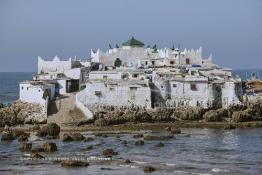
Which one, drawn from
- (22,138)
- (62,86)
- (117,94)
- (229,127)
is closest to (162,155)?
(22,138)

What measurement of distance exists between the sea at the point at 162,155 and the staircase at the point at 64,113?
3582mm

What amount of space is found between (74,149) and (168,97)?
51.9 feet

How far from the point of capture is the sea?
37.0 metres

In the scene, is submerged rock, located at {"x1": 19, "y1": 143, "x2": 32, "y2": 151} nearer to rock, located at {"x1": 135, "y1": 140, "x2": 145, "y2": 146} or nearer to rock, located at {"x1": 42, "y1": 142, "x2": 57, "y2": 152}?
rock, located at {"x1": 42, "y1": 142, "x2": 57, "y2": 152}

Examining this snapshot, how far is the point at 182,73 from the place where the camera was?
6166 centimetres

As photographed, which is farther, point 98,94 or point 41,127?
point 98,94

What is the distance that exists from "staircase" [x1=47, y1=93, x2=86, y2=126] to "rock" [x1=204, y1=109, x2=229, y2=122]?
9847 mm

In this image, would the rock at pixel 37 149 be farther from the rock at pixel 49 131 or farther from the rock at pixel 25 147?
the rock at pixel 49 131

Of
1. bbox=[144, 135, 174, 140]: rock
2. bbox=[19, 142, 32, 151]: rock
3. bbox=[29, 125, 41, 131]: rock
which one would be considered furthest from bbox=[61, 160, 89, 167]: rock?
bbox=[29, 125, 41, 131]: rock

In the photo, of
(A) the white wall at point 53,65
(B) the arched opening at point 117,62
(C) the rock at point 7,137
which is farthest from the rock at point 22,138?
(B) the arched opening at point 117,62

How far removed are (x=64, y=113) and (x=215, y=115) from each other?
12.1m

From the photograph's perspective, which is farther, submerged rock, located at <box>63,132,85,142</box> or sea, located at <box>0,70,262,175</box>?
submerged rock, located at <box>63,132,85,142</box>

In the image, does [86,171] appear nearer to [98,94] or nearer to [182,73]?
[98,94]

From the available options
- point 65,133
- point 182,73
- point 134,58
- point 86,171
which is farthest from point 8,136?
point 134,58
